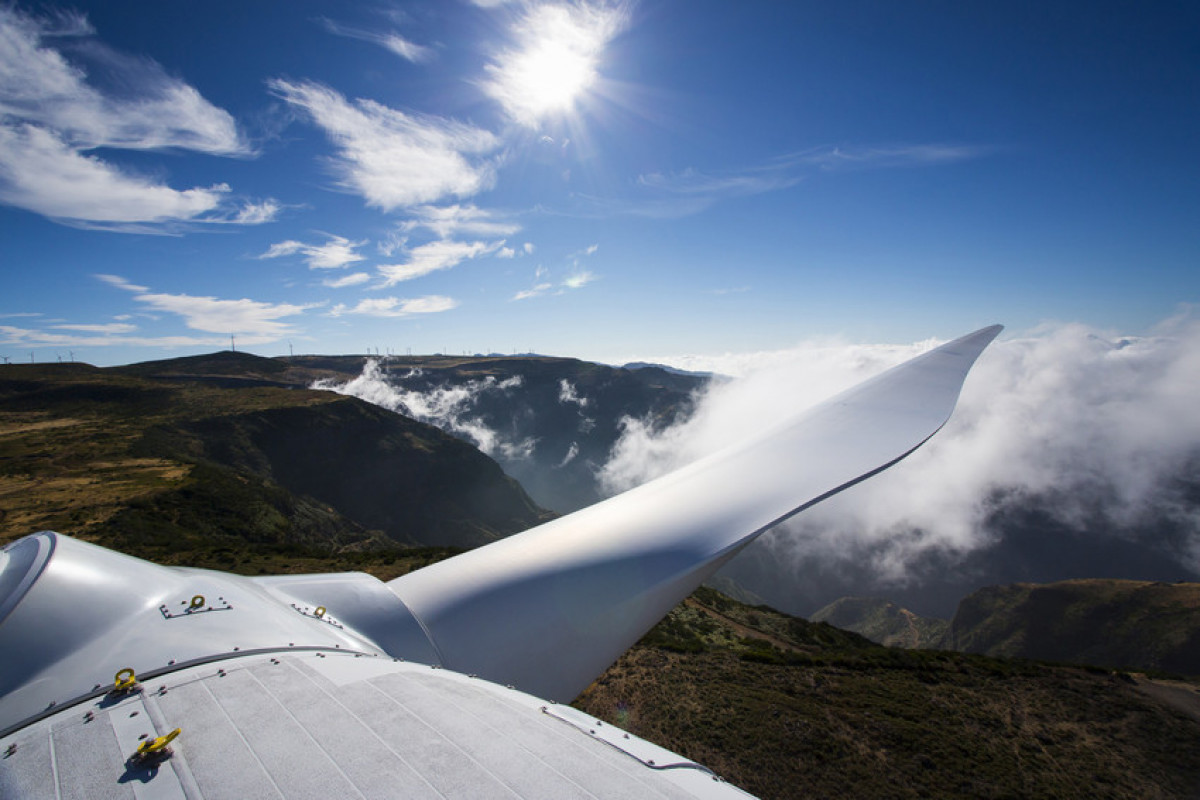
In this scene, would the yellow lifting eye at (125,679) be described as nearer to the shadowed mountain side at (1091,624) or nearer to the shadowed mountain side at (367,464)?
the shadowed mountain side at (367,464)

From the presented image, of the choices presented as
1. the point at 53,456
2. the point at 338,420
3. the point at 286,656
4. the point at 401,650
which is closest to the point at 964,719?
the point at 401,650

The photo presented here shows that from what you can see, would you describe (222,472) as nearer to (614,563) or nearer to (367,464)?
(367,464)

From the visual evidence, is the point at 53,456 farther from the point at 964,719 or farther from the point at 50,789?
the point at 964,719

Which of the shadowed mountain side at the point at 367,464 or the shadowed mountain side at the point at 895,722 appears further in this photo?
the shadowed mountain side at the point at 367,464

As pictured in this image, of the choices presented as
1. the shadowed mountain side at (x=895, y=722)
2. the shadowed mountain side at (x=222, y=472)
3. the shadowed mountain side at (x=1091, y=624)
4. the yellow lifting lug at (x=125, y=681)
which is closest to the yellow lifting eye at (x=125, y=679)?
the yellow lifting lug at (x=125, y=681)

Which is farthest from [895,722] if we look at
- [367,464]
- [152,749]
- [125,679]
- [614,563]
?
[367,464]
